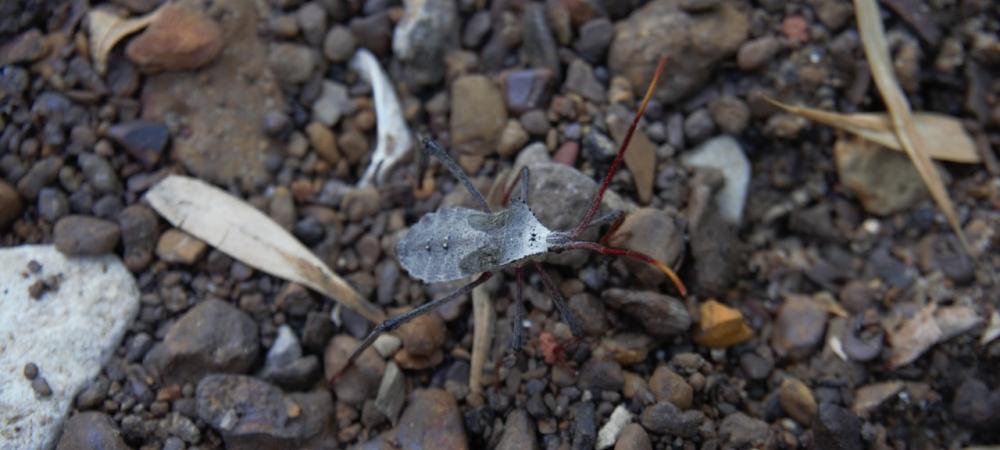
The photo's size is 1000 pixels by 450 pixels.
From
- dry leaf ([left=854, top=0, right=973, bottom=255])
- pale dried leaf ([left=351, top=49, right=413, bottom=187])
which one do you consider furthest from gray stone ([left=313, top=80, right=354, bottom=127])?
dry leaf ([left=854, top=0, right=973, bottom=255])

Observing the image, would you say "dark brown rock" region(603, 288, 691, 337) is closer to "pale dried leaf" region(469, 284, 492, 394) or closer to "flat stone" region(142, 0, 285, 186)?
"pale dried leaf" region(469, 284, 492, 394)

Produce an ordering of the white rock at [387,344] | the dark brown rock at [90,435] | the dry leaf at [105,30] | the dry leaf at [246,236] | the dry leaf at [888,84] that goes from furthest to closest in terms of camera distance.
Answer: the dry leaf at [888,84]
the dry leaf at [105,30]
the dry leaf at [246,236]
the white rock at [387,344]
the dark brown rock at [90,435]

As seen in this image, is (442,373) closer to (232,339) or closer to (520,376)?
(520,376)

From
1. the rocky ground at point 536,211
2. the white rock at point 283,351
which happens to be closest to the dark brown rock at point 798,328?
the rocky ground at point 536,211

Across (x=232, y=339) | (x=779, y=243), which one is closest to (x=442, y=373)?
(x=232, y=339)

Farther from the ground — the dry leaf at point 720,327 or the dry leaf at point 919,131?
the dry leaf at point 919,131

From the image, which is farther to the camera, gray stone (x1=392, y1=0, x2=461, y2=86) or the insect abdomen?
gray stone (x1=392, y1=0, x2=461, y2=86)

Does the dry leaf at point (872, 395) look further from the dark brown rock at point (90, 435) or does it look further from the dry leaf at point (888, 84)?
the dark brown rock at point (90, 435)
